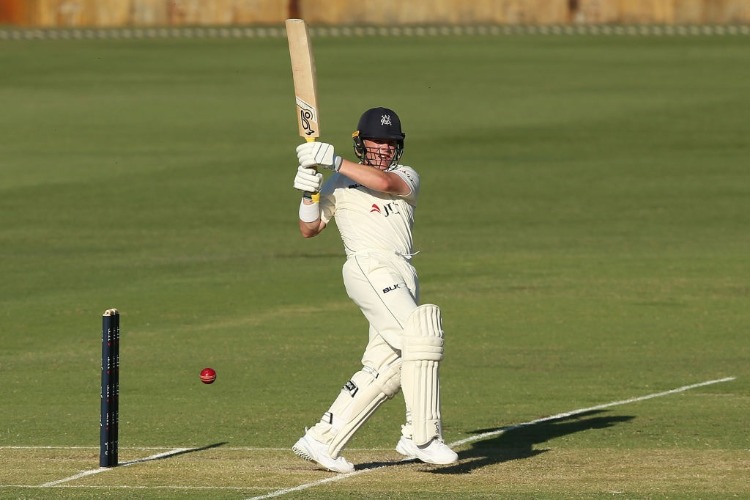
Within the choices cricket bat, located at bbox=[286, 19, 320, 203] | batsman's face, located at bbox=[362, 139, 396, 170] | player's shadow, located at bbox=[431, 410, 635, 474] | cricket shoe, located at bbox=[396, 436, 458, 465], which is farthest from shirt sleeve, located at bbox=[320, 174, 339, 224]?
player's shadow, located at bbox=[431, 410, 635, 474]

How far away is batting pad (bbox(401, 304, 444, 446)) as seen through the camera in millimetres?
9133

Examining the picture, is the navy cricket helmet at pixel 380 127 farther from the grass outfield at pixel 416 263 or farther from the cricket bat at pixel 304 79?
the grass outfield at pixel 416 263

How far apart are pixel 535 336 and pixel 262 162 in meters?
13.0

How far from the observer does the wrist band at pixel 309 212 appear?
31.4ft

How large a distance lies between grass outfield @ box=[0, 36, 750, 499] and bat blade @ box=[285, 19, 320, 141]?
191 cm

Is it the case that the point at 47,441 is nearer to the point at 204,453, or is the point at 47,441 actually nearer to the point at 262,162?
the point at 204,453

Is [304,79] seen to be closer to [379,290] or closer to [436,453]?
[379,290]

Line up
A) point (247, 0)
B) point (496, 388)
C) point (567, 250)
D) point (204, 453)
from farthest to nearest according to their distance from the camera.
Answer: point (247, 0) → point (567, 250) → point (496, 388) → point (204, 453)

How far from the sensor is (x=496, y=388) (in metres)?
12.9

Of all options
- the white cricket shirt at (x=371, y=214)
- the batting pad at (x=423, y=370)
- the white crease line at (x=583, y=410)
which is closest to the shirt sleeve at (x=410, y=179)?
the white cricket shirt at (x=371, y=214)

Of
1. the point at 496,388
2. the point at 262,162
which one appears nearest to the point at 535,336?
the point at 496,388

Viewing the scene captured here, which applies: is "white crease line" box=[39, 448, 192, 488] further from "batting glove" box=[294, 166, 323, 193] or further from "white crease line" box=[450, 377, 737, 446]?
"batting glove" box=[294, 166, 323, 193]

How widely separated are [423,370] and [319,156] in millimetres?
1248

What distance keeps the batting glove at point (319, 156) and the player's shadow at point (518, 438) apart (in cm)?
173
